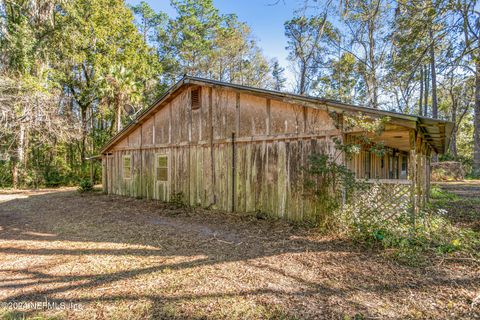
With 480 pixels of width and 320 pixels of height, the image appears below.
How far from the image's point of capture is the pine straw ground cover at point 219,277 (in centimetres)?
320

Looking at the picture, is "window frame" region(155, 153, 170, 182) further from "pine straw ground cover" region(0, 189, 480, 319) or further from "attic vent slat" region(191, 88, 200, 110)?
"pine straw ground cover" region(0, 189, 480, 319)

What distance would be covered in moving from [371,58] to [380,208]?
67.0ft

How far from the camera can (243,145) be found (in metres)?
8.59

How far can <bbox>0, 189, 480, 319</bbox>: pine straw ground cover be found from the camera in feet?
10.5

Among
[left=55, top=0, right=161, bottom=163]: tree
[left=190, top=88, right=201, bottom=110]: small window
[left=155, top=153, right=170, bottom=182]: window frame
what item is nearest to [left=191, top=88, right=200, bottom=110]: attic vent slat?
[left=190, top=88, right=201, bottom=110]: small window

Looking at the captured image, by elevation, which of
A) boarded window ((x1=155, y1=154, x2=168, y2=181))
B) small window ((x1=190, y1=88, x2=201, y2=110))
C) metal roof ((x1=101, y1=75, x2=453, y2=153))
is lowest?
boarded window ((x1=155, y1=154, x2=168, y2=181))

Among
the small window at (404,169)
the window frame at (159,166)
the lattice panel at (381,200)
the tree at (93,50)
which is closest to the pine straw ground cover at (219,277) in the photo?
the lattice panel at (381,200)

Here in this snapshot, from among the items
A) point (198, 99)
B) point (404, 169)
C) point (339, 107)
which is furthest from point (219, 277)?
point (404, 169)

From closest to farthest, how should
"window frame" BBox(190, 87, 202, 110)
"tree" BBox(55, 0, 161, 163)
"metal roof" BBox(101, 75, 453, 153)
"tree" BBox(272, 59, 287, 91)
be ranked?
"metal roof" BBox(101, 75, 453, 153), "window frame" BBox(190, 87, 202, 110), "tree" BBox(55, 0, 161, 163), "tree" BBox(272, 59, 287, 91)

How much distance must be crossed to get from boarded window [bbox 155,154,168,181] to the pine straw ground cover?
4.40 m

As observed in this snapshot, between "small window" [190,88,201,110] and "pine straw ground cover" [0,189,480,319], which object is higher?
"small window" [190,88,201,110]

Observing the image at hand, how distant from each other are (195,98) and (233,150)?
8.88 feet

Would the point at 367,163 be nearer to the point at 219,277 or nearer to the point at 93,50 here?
the point at 219,277

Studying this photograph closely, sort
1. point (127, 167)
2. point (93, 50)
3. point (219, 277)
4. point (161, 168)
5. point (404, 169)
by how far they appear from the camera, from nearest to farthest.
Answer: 1. point (219, 277)
2. point (161, 168)
3. point (127, 167)
4. point (404, 169)
5. point (93, 50)
